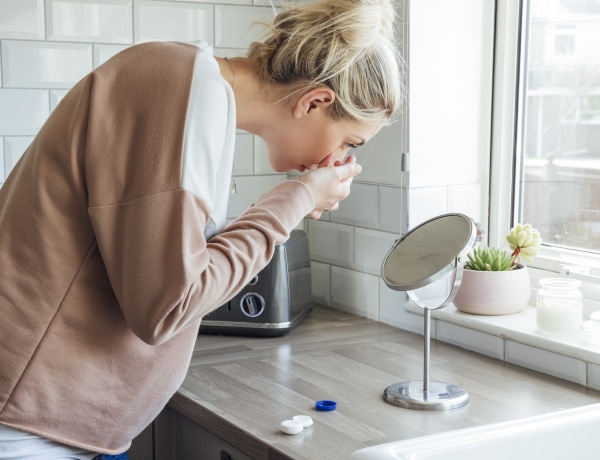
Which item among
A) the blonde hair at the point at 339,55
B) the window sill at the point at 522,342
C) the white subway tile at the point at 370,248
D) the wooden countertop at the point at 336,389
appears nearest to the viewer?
the blonde hair at the point at 339,55

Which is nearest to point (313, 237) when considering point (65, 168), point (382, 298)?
point (382, 298)

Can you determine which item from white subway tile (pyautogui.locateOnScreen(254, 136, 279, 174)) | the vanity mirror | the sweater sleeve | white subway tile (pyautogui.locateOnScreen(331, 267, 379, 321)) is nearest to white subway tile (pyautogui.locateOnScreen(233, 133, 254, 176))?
white subway tile (pyautogui.locateOnScreen(254, 136, 279, 174))

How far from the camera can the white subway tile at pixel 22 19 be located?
199 cm

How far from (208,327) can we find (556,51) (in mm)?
984

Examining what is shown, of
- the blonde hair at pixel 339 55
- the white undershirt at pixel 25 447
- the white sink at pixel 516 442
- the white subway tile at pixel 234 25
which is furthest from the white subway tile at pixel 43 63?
→ the white sink at pixel 516 442

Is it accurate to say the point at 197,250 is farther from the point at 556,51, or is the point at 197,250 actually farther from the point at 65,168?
the point at 556,51

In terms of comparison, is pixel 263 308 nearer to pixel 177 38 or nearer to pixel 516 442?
pixel 177 38

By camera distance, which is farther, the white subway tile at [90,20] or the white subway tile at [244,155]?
the white subway tile at [244,155]

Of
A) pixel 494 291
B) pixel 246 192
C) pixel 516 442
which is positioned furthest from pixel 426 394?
pixel 246 192

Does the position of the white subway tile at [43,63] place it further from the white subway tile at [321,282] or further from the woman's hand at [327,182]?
the woman's hand at [327,182]

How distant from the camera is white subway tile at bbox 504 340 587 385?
63.2 inches

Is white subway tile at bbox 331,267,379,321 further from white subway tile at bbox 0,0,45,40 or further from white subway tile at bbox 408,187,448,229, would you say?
white subway tile at bbox 0,0,45,40

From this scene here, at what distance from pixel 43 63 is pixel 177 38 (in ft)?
1.12

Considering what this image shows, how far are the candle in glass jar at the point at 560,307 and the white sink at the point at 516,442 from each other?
37 cm
